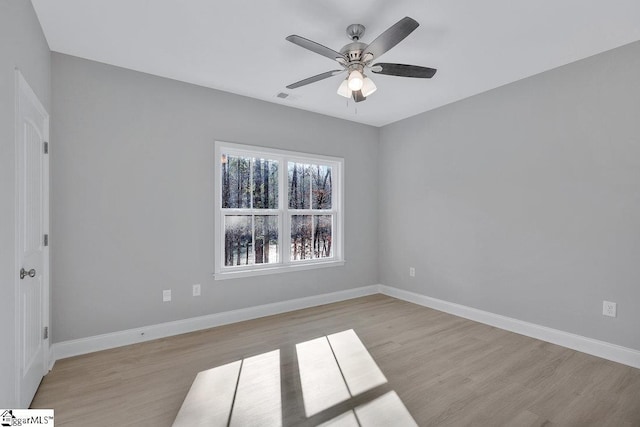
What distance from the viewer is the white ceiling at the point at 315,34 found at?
2248 millimetres

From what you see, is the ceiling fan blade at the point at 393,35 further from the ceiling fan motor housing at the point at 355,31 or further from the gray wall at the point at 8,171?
the gray wall at the point at 8,171

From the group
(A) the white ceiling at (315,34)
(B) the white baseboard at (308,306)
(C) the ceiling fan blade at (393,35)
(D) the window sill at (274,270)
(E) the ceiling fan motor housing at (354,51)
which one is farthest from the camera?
(D) the window sill at (274,270)

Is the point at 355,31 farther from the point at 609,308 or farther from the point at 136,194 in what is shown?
the point at 609,308

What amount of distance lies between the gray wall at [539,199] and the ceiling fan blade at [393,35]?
2158 mm

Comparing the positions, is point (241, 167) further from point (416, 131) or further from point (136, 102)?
point (416, 131)

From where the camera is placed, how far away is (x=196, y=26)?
2480mm

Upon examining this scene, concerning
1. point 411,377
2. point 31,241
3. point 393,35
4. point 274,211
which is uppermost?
point 393,35

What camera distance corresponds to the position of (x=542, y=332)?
3254 millimetres

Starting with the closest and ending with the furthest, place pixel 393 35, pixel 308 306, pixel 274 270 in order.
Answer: pixel 393 35, pixel 274 270, pixel 308 306

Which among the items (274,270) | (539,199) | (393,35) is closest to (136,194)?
(274,270)

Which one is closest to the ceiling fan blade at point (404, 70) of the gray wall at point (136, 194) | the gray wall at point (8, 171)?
the gray wall at point (136, 194)

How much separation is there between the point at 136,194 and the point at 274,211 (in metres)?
1.60

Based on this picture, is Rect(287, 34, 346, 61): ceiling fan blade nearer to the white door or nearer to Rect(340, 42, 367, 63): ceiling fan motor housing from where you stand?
Rect(340, 42, 367, 63): ceiling fan motor housing

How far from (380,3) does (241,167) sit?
7.98 feet
